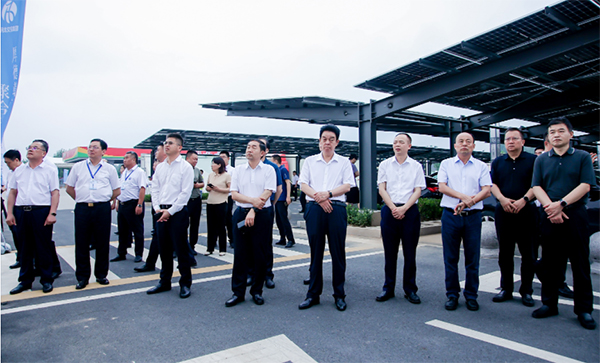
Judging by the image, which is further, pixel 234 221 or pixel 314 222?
pixel 234 221

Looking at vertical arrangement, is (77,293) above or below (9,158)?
below

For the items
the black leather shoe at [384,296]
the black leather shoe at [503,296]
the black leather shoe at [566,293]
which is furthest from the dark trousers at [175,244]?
the black leather shoe at [566,293]

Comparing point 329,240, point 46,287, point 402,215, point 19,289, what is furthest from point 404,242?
point 19,289

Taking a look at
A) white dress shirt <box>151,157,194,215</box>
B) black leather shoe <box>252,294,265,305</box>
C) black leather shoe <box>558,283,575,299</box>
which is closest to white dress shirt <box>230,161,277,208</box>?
white dress shirt <box>151,157,194,215</box>

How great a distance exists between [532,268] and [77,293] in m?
5.32

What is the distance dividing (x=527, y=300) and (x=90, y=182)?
539cm

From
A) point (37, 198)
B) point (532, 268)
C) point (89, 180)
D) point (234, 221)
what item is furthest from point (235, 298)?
point (532, 268)

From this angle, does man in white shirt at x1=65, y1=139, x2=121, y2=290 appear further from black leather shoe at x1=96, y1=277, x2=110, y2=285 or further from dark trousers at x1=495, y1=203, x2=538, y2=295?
dark trousers at x1=495, y1=203, x2=538, y2=295

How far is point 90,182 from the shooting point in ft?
16.2

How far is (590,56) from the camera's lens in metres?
8.48

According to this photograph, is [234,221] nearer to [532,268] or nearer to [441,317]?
[441,317]

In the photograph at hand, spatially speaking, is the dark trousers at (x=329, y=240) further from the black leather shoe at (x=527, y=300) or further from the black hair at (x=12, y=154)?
the black hair at (x=12, y=154)

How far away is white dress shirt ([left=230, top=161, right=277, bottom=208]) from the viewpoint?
14.6 ft

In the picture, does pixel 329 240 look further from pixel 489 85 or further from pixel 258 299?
pixel 489 85
